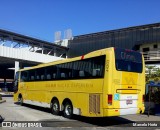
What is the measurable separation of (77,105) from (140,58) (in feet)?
13.0

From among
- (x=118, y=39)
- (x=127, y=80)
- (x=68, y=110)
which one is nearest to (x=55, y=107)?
(x=68, y=110)

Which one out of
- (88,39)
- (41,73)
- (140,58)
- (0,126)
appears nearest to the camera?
(0,126)

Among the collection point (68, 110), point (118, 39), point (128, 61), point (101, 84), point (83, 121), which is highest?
point (118, 39)

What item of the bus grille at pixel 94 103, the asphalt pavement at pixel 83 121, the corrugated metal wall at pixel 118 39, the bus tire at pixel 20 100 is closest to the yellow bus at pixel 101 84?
the bus grille at pixel 94 103

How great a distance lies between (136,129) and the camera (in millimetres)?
11688

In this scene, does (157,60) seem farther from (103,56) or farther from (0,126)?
(0,126)

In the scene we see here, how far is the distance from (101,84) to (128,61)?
1843 millimetres

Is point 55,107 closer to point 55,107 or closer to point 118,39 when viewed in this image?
point 55,107

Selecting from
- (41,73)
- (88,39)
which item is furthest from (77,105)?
(88,39)

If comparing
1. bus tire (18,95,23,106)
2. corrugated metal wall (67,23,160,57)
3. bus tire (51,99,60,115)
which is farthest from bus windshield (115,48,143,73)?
corrugated metal wall (67,23,160,57)

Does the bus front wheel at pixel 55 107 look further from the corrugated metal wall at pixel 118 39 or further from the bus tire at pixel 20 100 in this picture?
the corrugated metal wall at pixel 118 39

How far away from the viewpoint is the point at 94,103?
1287cm

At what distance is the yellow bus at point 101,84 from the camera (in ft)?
40.4

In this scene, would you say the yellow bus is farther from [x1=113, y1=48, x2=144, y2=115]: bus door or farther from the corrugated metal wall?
the corrugated metal wall
